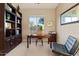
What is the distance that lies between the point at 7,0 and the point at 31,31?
309cm

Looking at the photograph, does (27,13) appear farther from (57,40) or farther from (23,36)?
(57,40)

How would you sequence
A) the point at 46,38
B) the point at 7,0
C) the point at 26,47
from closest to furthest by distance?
1. the point at 7,0
2. the point at 46,38
3. the point at 26,47

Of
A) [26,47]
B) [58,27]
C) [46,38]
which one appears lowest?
[26,47]

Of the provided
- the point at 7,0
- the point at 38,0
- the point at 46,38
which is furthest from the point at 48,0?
the point at 46,38

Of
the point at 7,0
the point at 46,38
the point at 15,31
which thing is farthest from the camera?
the point at 15,31

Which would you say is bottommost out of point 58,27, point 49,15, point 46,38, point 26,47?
point 26,47

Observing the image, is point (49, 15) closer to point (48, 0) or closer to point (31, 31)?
point (31, 31)

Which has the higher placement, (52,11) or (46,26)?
(52,11)

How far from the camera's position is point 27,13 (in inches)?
152

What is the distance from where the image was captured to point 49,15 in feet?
13.4

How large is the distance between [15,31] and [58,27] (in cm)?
146

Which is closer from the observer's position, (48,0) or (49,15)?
(48,0)

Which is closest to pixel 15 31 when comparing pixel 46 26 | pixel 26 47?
pixel 26 47

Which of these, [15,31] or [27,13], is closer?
[27,13]
